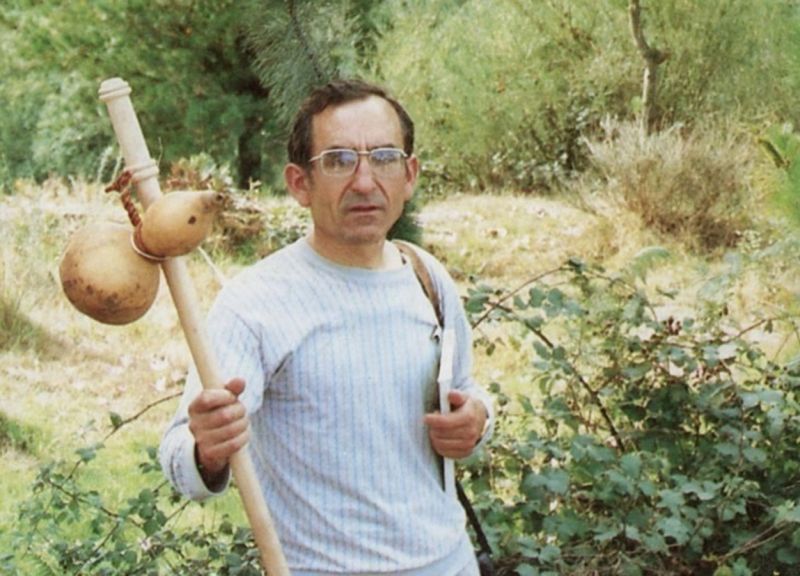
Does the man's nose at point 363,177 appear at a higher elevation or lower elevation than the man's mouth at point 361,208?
higher

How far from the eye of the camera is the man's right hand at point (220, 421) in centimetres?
125

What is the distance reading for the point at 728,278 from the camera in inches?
116

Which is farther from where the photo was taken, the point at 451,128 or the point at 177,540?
the point at 451,128

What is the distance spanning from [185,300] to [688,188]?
7.08m

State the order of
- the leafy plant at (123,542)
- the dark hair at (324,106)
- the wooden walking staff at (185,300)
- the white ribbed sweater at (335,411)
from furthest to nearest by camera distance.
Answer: the leafy plant at (123,542)
the dark hair at (324,106)
the white ribbed sweater at (335,411)
the wooden walking staff at (185,300)

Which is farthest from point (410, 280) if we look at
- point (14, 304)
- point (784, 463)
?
point (14, 304)

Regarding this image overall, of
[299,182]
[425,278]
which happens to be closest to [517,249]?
[425,278]

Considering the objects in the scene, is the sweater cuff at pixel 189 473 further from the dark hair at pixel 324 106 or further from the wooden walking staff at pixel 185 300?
the dark hair at pixel 324 106

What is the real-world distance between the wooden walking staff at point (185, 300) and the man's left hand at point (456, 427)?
0.96 feet

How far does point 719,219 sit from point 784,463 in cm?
541

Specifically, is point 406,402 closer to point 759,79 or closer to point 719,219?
point 719,219

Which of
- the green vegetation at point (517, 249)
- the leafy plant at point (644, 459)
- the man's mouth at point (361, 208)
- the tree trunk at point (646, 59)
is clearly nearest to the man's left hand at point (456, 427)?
the man's mouth at point (361, 208)

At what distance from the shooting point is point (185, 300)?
125 centimetres

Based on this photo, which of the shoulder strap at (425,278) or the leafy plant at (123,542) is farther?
the leafy plant at (123,542)
